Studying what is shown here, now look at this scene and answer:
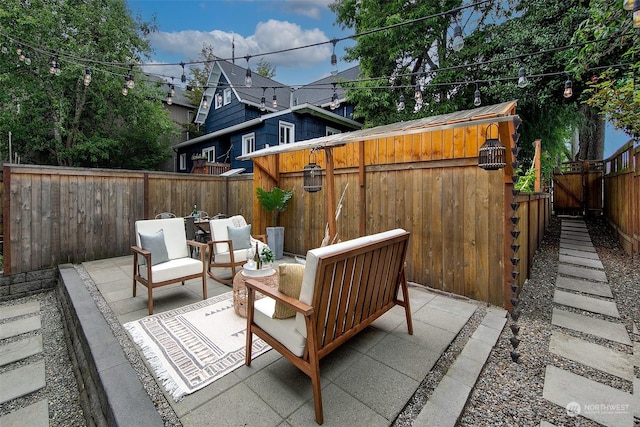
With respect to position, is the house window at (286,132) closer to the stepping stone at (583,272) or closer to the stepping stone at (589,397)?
the stepping stone at (583,272)

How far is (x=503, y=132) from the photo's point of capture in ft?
9.68

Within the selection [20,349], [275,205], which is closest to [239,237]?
[275,205]

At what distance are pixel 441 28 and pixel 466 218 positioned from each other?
7.07m

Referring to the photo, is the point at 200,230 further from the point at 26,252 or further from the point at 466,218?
the point at 466,218

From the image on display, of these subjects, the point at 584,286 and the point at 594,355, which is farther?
the point at 584,286

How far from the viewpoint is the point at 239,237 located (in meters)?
4.33

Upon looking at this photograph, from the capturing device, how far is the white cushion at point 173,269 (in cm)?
316

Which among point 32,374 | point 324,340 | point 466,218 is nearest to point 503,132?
point 466,218

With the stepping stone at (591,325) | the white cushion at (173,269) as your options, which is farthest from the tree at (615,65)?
the white cushion at (173,269)

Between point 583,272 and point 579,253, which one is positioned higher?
point 579,253

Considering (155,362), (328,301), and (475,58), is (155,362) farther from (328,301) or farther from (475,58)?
(475,58)

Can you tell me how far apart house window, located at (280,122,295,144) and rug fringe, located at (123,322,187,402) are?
7.36 m

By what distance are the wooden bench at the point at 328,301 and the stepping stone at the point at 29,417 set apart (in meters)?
1.45

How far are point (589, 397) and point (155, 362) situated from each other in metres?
3.10
